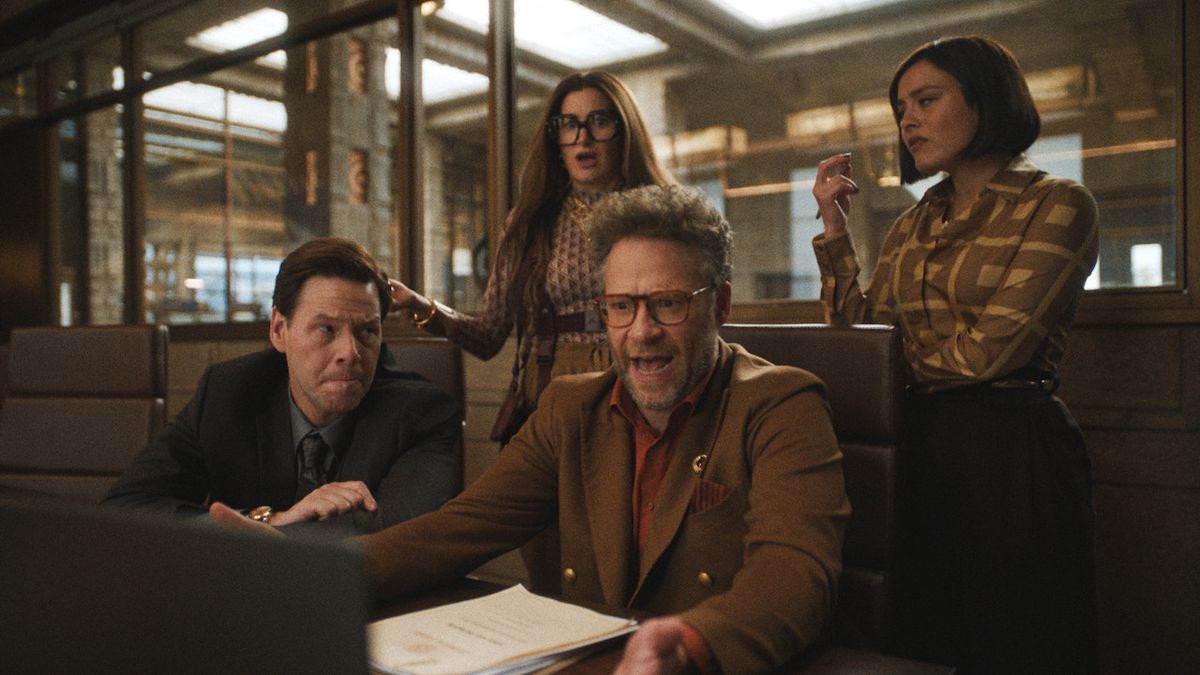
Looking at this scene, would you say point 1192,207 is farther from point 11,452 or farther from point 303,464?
point 11,452

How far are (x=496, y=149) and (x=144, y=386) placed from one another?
56.5 inches

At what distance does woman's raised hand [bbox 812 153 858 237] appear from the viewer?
1.76 metres

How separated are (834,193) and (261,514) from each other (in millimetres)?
1238

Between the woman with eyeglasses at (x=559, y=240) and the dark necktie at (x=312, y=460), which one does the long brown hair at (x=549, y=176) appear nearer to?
the woman with eyeglasses at (x=559, y=240)

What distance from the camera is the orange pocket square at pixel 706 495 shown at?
1.20 metres

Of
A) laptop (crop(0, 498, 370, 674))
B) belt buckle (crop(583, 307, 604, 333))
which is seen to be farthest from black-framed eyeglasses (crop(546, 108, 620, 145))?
laptop (crop(0, 498, 370, 674))

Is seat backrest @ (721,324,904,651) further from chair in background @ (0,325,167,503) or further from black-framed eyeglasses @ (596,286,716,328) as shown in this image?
chair in background @ (0,325,167,503)

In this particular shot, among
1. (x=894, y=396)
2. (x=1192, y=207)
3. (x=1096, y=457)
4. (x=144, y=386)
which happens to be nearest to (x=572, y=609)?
(x=894, y=396)

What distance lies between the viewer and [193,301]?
201 inches

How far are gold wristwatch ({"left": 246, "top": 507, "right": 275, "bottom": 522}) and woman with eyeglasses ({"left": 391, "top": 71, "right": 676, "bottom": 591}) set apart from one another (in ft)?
1.99

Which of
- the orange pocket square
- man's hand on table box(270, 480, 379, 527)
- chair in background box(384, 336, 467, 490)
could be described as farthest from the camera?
chair in background box(384, 336, 467, 490)

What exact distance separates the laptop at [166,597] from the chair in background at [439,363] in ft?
4.53

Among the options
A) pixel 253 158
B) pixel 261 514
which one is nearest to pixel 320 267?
pixel 261 514

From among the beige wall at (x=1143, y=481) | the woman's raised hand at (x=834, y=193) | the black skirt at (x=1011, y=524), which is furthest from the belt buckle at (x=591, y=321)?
the beige wall at (x=1143, y=481)
